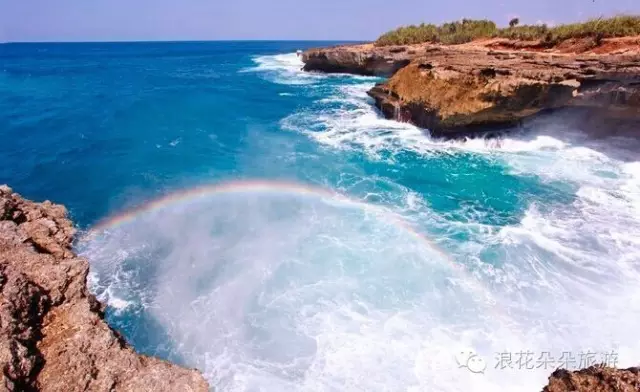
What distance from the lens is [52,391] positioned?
3.59 m

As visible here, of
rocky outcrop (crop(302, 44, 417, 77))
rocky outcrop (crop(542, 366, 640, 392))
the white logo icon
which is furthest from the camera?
rocky outcrop (crop(302, 44, 417, 77))

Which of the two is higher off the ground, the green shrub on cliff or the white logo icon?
the green shrub on cliff

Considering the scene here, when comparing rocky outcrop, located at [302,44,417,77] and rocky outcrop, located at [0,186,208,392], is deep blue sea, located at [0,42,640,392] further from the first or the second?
rocky outcrop, located at [302,44,417,77]

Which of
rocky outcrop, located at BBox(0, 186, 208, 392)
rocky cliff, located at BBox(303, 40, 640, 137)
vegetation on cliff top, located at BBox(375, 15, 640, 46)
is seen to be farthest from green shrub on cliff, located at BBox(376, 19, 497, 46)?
rocky outcrop, located at BBox(0, 186, 208, 392)

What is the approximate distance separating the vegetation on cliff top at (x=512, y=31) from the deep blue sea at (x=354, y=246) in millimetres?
8832

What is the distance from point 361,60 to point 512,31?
18752 millimetres

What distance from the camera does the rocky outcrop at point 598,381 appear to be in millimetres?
3646

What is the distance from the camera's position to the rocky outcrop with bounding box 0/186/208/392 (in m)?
3.66

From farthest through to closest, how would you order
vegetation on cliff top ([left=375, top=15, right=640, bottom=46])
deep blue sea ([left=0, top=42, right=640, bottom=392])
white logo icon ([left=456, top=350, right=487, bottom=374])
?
1. vegetation on cliff top ([left=375, top=15, right=640, bottom=46])
2. deep blue sea ([left=0, top=42, right=640, bottom=392])
3. white logo icon ([left=456, top=350, right=487, bottom=374])

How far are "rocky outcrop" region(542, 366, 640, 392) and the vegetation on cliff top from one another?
30062mm

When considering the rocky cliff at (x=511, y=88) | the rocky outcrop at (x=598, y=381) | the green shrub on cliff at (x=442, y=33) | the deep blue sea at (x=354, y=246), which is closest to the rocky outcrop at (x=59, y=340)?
the rocky outcrop at (x=598, y=381)

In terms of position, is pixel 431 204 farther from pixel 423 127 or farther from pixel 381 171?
pixel 423 127

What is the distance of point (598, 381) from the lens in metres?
3.79

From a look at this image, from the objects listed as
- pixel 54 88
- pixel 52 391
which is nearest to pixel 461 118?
pixel 52 391
